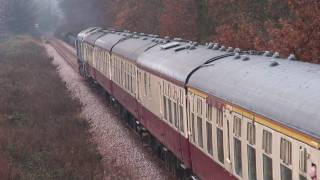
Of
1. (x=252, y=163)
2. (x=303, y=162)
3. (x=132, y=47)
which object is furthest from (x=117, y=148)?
(x=303, y=162)

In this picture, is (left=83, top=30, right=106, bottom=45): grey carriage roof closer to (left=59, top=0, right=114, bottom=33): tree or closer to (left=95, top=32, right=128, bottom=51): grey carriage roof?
(left=95, top=32, right=128, bottom=51): grey carriage roof

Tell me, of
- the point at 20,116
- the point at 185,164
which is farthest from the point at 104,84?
the point at 185,164

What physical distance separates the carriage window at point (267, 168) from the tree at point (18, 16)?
302ft

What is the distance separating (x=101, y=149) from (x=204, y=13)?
1793 cm

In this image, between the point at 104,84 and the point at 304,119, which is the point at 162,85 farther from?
the point at 104,84

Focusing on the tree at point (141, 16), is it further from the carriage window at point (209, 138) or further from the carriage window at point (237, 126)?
the carriage window at point (237, 126)

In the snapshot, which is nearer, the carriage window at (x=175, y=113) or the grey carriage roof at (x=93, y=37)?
the carriage window at (x=175, y=113)

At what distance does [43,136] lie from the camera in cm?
1941

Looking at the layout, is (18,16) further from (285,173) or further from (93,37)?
(285,173)

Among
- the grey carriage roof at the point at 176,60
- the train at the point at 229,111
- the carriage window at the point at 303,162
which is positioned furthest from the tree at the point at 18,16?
the carriage window at the point at 303,162

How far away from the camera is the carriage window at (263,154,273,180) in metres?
7.54

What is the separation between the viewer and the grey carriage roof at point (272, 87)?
6.70m

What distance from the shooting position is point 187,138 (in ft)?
39.6

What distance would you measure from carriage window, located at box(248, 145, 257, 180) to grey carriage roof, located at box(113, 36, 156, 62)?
1039cm
